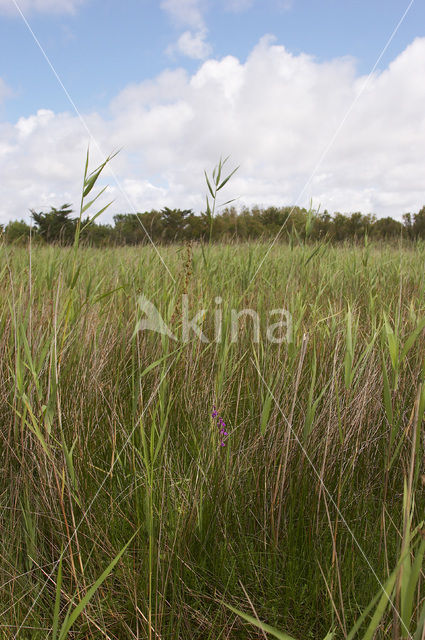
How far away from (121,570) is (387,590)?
0.61 metres

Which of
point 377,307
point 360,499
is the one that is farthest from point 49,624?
point 377,307

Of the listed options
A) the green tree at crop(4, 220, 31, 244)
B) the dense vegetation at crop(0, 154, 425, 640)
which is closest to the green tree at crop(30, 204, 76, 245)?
the green tree at crop(4, 220, 31, 244)

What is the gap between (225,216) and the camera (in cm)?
925

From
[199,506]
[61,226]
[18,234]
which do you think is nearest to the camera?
[199,506]

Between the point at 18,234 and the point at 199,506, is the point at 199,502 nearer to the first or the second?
the point at 199,506

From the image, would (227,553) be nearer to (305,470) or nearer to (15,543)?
(305,470)

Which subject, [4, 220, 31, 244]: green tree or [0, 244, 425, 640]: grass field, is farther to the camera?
[4, 220, 31, 244]: green tree

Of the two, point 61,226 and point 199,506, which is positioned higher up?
point 61,226

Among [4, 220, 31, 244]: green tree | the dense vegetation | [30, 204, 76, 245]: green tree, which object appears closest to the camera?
the dense vegetation

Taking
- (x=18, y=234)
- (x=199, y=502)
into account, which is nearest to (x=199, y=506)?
(x=199, y=502)

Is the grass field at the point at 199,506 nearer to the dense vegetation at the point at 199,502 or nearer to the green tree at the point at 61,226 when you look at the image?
the dense vegetation at the point at 199,502

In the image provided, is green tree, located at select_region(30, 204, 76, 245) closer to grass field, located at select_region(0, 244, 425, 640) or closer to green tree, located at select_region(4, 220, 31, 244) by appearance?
green tree, located at select_region(4, 220, 31, 244)

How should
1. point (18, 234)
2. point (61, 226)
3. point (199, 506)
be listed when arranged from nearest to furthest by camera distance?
point (199, 506)
point (61, 226)
point (18, 234)

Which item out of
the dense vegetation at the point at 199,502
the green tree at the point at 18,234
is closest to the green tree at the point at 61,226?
the green tree at the point at 18,234
